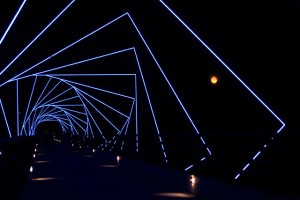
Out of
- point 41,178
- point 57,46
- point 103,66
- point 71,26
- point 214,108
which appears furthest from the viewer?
point 103,66

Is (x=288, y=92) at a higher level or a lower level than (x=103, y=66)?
lower

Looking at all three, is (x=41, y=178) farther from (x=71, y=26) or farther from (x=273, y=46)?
(x=273, y=46)

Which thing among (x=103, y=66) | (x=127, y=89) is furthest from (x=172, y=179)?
(x=127, y=89)

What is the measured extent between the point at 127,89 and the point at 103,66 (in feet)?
9.09

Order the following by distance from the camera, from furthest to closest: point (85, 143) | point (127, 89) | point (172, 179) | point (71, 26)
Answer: point (85, 143) < point (127, 89) < point (71, 26) < point (172, 179)

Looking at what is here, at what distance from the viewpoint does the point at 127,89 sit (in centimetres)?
2283

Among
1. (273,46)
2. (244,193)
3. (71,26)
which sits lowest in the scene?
(244,193)

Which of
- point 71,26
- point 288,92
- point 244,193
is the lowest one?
point 244,193

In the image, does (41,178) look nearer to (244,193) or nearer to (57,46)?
(57,46)

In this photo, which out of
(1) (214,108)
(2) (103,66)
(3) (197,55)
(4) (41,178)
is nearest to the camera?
(4) (41,178)

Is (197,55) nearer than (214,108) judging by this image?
Yes

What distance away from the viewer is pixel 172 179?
11.0 meters

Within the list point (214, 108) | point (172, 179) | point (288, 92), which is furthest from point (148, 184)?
point (214, 108)

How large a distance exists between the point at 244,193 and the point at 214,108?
11598mm
